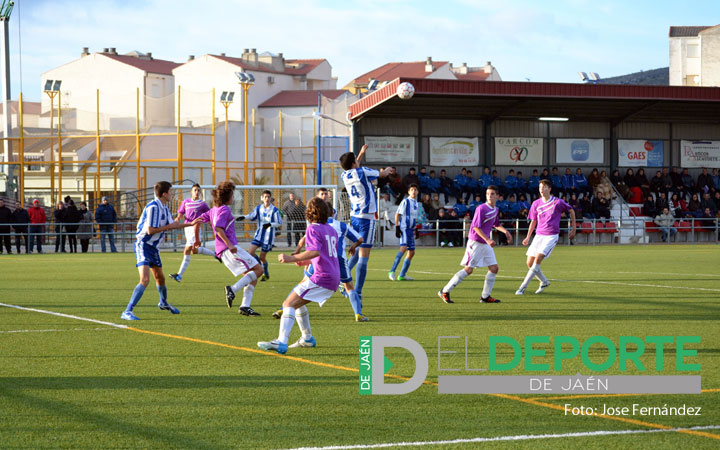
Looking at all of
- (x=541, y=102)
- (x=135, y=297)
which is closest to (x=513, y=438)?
(x=135, y=297)

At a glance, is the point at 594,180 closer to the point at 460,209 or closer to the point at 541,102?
the point at 541,102

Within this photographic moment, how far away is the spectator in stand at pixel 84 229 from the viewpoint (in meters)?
31.5

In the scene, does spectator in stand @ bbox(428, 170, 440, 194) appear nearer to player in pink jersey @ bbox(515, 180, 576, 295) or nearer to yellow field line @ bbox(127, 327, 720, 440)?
player in pink jersey @ bbox(515, 180, 576, 295)

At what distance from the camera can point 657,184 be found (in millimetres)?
38719

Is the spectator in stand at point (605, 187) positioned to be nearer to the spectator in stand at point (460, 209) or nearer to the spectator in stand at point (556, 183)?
the spectator in stand at point (556, 183)

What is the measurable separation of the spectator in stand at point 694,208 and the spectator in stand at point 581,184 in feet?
13.4

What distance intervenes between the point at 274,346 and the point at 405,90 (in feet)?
75.7

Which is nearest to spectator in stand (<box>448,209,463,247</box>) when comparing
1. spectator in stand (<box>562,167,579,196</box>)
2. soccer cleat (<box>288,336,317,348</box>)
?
spectator in stand (<box>562,167,579,196</box>)

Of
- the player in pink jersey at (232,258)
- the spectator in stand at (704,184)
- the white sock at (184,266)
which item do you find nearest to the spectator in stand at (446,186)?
the spectator in stand at (704,184)

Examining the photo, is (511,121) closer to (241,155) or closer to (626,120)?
(626,120)

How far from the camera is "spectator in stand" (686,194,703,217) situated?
122 feet

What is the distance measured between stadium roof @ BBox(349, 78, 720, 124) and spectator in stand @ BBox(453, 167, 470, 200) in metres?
3.12

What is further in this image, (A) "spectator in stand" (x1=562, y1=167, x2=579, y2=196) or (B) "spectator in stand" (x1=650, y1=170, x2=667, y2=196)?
(B) "spectator in stand" (x1=650, y1=170, x2=667, y2=196)

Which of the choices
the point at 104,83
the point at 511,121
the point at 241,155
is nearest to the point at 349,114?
the point at 511,121
